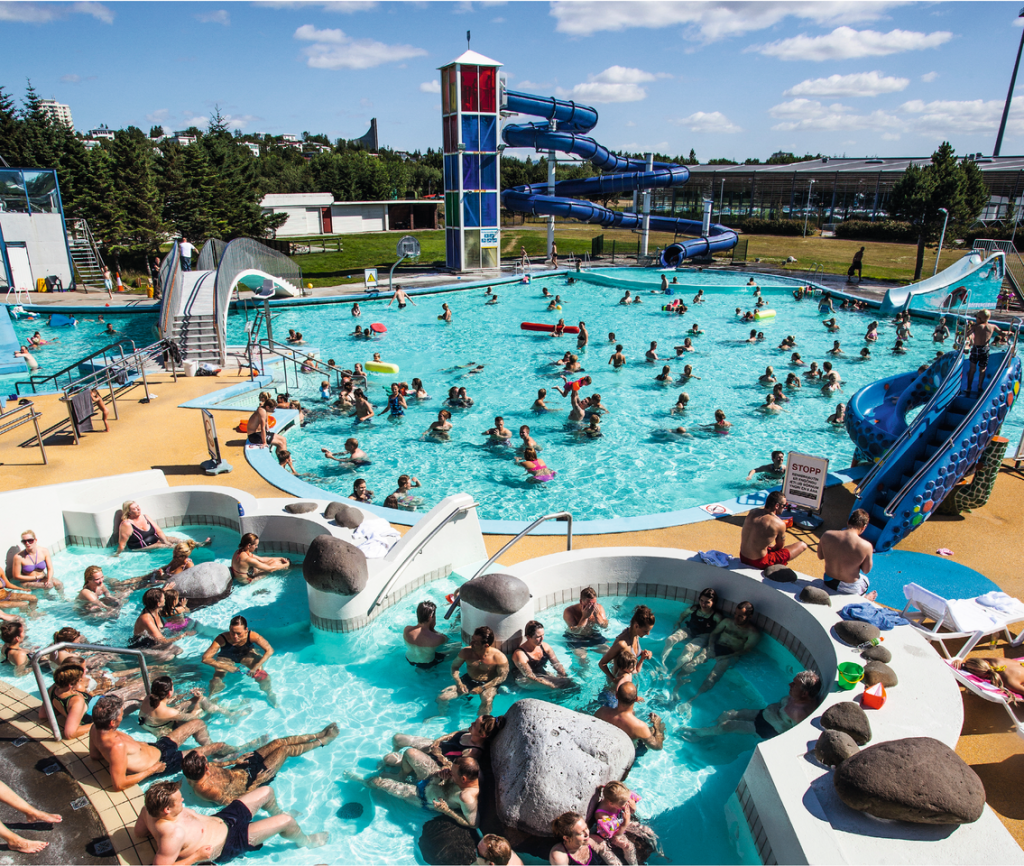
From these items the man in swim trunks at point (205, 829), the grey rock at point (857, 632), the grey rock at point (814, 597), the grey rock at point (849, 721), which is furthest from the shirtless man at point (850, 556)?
the man in swim trunks at point (205, 829)

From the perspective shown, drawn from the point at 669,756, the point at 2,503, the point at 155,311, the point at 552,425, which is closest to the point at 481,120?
the point at 155,311

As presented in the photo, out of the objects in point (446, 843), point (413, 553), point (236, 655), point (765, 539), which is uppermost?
point (765, 539)

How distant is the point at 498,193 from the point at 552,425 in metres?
21.0

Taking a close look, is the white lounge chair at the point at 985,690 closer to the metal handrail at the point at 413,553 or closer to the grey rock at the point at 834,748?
the grey rock at the point at 834,748

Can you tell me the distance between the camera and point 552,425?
14805mm

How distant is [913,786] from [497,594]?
3779 mm

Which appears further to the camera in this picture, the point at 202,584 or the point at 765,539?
the point at 202,584

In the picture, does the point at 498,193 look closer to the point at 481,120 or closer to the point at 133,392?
the point at 481,120

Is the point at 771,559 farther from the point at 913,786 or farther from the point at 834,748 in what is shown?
the point at 913,786

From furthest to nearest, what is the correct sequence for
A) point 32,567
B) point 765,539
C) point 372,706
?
point 32,567, point 765,539, point 372,706

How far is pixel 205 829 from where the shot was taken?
4.78 m

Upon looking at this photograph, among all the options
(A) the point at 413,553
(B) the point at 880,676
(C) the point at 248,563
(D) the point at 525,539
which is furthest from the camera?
(D) the point at 525,539

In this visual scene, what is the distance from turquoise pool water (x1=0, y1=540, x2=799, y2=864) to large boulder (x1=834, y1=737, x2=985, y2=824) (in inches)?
44.1

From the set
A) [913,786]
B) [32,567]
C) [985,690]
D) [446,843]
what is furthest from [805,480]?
[32,567]
